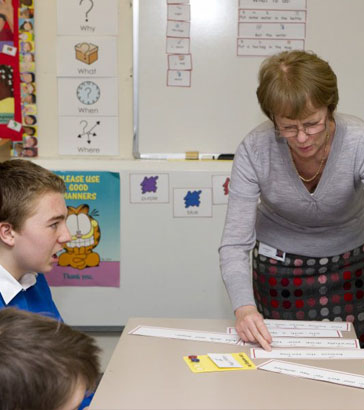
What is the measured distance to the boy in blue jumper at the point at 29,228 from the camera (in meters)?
1.63

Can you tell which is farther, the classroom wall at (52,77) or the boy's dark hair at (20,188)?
the classroom wall at (52,77)

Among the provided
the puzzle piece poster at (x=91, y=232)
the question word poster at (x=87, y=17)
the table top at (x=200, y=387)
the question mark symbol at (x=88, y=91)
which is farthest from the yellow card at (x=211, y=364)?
the question word poster at (x=87, y=17)

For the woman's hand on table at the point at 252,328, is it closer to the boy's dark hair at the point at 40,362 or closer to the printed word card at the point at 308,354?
the printed word card at the point at 308,354

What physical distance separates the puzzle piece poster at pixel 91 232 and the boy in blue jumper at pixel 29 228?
2.81ft

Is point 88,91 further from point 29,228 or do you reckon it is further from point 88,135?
point 29,228

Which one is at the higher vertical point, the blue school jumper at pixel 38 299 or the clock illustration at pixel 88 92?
the clock illustration at pixel 88 92

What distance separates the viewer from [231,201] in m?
1.74

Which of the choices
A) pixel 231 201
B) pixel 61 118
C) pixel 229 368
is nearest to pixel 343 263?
pixel 231 201

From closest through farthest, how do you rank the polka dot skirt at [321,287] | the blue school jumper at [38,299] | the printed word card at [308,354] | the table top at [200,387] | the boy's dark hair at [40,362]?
1. the boy's dark hair at [40,362]
2. the table top at [200,387]
3. the printed word card at [308,354]
4. the blue school jumper at [38,299]
5. the polka dot skirt at [321,287]

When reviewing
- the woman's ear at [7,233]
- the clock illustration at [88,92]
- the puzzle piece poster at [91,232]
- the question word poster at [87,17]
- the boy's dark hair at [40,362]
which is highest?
the question word poster at [87,17]

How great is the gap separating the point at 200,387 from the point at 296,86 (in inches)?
30.1

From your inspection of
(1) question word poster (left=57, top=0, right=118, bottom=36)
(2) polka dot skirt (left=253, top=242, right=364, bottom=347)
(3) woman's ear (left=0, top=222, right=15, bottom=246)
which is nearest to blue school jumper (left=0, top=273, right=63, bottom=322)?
(3) woman's ear (left=0, top=222, right=15, bottom=246)

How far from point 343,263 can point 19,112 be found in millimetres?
1565

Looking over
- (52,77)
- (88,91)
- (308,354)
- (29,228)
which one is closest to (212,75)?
(88,91)
